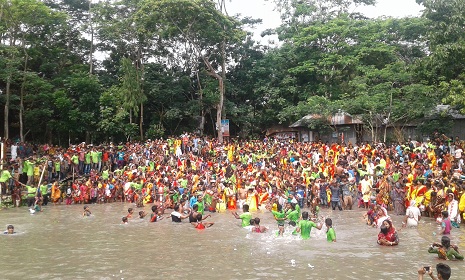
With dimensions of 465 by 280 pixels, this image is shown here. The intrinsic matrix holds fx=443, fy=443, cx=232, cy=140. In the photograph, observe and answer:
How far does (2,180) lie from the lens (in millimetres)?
19812

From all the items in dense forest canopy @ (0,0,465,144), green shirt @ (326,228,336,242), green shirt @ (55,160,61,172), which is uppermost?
dense forest canopy @ (0,0,465,144)

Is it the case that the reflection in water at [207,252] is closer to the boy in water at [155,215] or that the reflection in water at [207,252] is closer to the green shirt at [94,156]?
the boy in water at [155,215]

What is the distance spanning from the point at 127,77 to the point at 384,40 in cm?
1869

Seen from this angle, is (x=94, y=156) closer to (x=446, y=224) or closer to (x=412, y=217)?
(x=412, y=217)

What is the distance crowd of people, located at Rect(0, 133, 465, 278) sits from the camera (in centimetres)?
1389

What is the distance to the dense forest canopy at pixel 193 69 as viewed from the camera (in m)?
26.2

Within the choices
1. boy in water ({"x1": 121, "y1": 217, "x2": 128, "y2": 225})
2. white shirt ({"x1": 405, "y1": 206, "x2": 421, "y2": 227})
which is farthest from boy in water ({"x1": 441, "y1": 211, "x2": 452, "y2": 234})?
boy in water ({"x1": 121, "y1": 217, "x2": 128, "y2": 225})

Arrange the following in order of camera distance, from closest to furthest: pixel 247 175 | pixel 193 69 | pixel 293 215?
pixel 293 215 < pixel 247 175 < pixel 193 69

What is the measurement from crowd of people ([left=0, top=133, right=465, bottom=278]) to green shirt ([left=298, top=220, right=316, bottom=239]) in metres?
0.03

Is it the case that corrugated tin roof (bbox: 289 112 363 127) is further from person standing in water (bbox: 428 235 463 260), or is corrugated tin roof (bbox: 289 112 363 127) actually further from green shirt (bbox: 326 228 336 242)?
person standing in water (bbox: 428 235 463 260)

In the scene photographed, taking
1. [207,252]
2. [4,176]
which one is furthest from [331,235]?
[4,176]

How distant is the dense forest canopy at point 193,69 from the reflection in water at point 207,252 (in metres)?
14.0

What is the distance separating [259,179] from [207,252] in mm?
8071

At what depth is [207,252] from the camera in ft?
35.5
